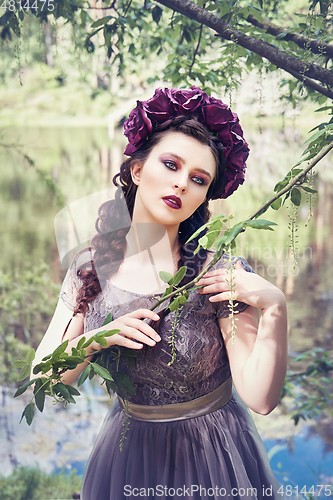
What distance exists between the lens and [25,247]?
3756 mm

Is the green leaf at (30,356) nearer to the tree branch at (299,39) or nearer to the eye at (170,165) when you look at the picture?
the eye at (170,165)

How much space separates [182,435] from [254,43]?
102 cm

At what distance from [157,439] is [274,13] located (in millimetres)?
1452

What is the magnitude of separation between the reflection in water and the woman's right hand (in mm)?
1963

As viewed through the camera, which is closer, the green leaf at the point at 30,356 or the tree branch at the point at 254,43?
the green leaf at the point at 30,356

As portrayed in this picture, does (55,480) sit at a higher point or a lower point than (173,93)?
lower

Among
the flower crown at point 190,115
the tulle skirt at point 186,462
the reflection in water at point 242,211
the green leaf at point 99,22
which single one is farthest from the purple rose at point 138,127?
the reflection in water at point 242,211

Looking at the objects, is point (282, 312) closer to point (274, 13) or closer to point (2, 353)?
point (274, 13)

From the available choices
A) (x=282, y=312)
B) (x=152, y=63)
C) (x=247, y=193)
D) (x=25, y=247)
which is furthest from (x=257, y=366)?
(x=25, y=247)

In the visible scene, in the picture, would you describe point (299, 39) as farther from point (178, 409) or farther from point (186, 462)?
point (186, 462)

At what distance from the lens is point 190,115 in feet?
2.85

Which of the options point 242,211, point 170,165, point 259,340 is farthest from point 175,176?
point 242,211

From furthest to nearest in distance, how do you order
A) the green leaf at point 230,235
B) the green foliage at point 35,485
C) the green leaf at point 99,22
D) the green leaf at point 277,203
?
1. the green foliage at point 35,485
2. the green leaf at point 99,22
3. the green leaf at point 277,203
4. the green leaf at point 230,235

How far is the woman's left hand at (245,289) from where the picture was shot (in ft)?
2.64
